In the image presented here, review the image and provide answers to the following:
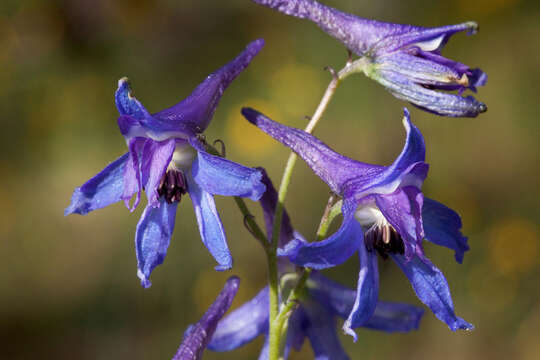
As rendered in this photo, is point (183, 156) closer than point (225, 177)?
No

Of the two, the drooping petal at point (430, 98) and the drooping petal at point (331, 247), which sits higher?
the drooping petal at point (430, 98)

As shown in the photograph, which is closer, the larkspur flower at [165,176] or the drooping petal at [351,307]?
the larkspur flower at [165,176]

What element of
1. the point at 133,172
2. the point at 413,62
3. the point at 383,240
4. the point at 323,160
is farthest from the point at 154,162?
the point at 413,62

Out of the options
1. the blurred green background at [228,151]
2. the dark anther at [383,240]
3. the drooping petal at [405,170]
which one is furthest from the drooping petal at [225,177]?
the blurred green background at [228,151]

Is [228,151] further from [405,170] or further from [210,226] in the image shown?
[405,170]

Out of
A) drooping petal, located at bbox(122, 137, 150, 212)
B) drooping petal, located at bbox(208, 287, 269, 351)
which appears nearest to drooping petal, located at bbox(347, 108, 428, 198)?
drooping petal, located at bbox(122, 137, 150, 212)

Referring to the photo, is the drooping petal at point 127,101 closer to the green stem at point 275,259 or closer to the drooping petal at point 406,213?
the green stem at point 275,259

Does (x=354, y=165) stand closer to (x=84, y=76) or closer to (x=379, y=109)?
(x=379, y=109)
